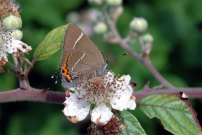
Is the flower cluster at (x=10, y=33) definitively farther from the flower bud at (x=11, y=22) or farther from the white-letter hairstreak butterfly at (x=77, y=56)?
the white-letter hairstreak butterfly at (x=77, y=56)

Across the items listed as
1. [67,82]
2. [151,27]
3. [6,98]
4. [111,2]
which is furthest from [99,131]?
[151,27]

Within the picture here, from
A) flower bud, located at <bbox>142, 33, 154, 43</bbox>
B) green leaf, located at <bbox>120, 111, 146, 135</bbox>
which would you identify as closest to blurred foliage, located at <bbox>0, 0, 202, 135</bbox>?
flower bud, located at <bbox>142, 33, 154, 43</bbox>

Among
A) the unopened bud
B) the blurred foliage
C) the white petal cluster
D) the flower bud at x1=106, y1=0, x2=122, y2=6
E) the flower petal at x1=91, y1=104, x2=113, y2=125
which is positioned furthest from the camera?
the blurred foliage

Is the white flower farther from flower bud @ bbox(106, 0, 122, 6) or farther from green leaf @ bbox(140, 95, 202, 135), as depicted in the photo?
flower bud @ bbox(106, 0, 122, 6)

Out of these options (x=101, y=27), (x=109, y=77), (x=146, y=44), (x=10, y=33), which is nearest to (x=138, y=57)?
(x=146, y=44)

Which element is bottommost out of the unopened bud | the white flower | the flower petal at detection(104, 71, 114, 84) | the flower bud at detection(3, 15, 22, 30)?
the white flower

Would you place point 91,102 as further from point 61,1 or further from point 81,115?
point 61,1
